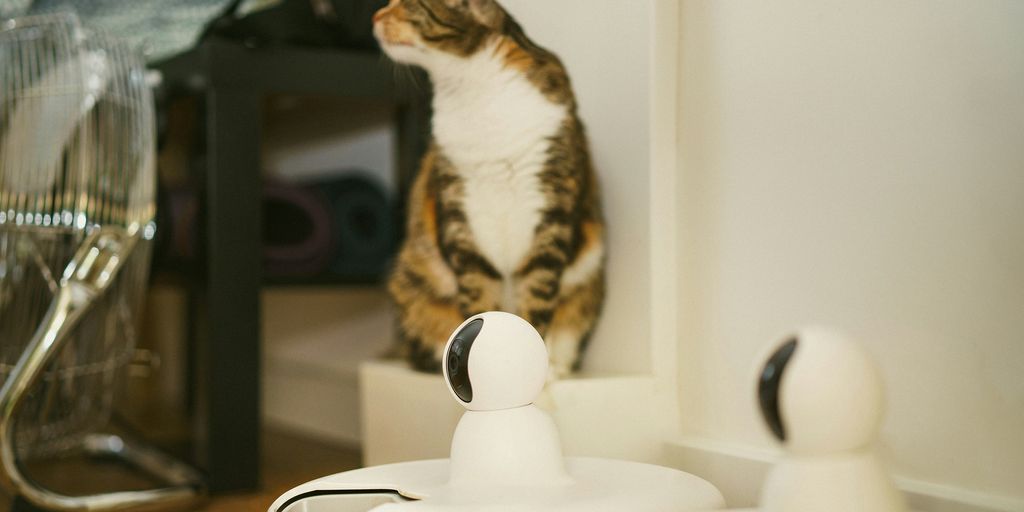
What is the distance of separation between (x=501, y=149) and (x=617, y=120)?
130 millimetres

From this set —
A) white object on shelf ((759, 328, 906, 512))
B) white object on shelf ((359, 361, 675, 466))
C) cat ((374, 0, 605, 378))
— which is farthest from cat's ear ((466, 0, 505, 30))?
white object on shelf ((759, 328, 906, 512))

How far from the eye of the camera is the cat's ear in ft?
2.78

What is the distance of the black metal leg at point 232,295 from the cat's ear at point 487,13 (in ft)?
1.50

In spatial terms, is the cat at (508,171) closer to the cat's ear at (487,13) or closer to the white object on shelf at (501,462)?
the cat's ear at (487,13)

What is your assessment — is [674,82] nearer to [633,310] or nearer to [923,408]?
[633,310]

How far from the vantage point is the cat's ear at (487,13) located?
85cm

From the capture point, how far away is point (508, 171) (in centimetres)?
85

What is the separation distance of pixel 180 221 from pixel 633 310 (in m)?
0.84

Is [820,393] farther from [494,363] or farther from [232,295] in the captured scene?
[232,295]

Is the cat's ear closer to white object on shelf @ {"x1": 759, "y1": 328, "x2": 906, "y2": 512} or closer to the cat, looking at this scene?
the cat

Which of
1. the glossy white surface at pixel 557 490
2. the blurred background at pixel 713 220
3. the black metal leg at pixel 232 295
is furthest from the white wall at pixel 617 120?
the black metal leg at pixel 232 295

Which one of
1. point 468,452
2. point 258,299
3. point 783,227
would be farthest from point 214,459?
point 783,227

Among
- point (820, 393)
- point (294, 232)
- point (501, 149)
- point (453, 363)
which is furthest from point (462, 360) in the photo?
point (294, 232)

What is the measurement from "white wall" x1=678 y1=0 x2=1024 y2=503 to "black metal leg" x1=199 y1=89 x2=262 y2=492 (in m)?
0.63
